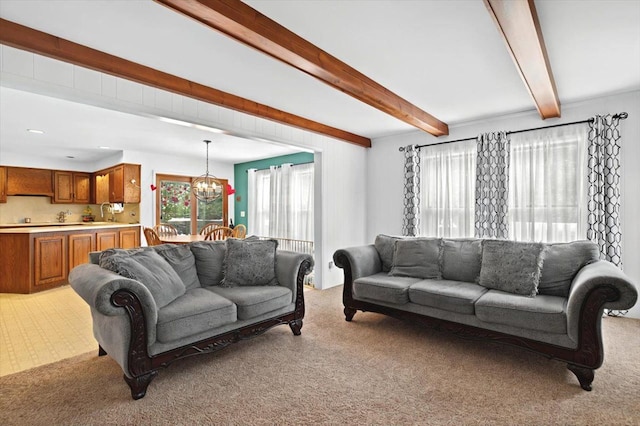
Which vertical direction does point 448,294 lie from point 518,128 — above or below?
below

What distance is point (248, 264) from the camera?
334 centimetres

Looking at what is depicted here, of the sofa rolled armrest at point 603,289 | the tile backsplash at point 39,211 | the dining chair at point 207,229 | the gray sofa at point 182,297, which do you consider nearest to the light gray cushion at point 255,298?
the gray sofa at point 182,297

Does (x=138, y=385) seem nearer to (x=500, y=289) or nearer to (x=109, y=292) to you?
(x=109, y=292)

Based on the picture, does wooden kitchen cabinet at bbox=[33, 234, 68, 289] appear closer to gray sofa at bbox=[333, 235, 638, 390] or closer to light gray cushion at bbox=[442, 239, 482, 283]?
gray sofa at bbox=[333, 235, 638, 390]

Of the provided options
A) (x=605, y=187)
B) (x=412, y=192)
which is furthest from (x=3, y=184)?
(x=605, y=187)

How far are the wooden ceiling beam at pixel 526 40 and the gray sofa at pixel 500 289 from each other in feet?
4.87

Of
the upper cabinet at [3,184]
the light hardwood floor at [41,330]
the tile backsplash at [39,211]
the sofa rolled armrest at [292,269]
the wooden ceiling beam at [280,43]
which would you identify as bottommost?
the light hardwood floor at [41,330]

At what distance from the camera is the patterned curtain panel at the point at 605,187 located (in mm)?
3699

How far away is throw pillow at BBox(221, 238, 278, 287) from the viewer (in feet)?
10.8

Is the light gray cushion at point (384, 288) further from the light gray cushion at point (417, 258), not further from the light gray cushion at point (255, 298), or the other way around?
the light gray cushion at point (255, 298)

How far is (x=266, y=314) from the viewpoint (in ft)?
10.0

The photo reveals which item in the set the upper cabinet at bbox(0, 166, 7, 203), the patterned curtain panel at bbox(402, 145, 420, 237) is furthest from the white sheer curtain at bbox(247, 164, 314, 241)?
the upper cabinet at bbox(0, 166, 7, 203)

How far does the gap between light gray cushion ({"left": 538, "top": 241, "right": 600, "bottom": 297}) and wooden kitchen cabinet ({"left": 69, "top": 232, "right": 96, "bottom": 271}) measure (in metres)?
6.70

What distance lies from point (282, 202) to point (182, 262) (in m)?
3.82
